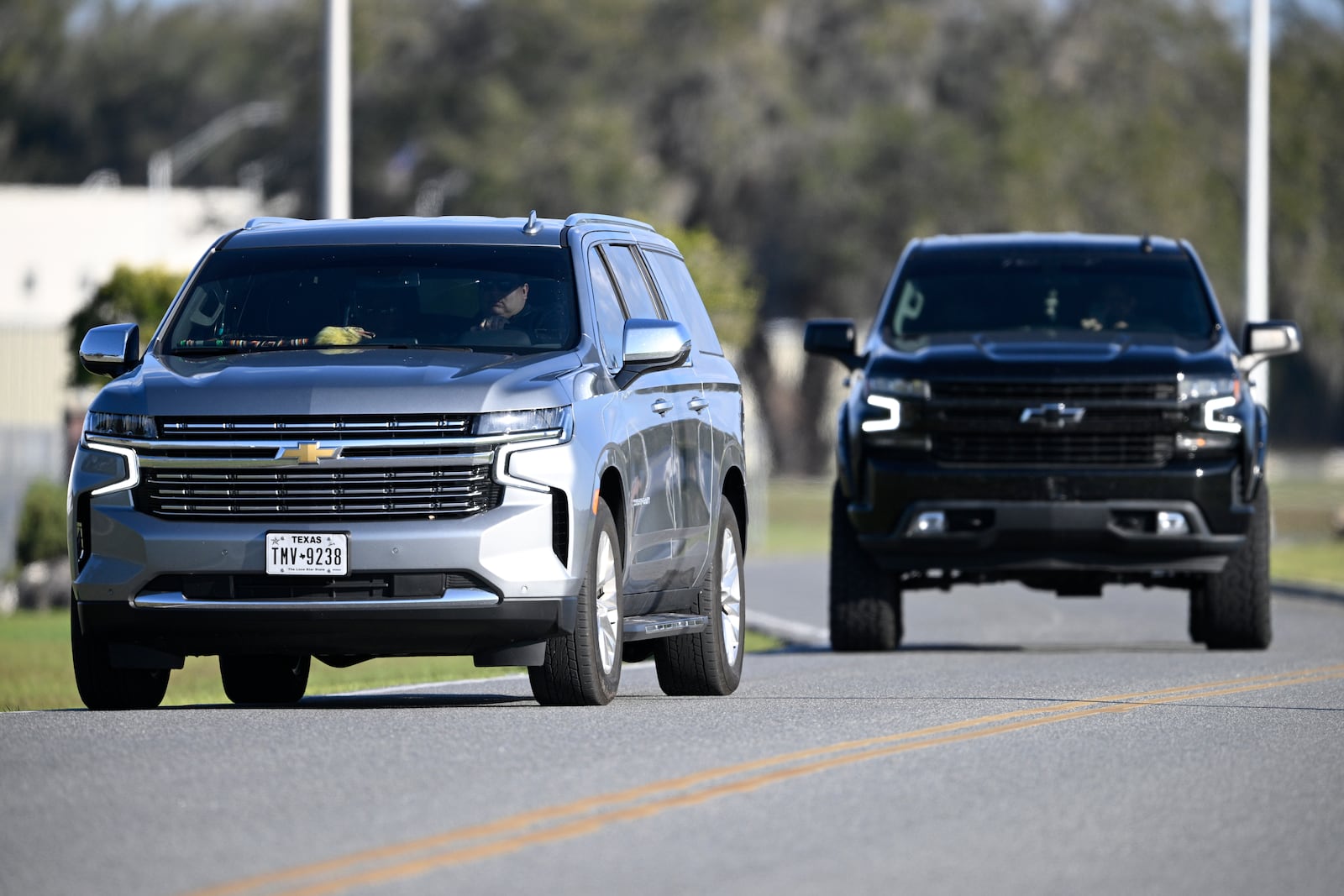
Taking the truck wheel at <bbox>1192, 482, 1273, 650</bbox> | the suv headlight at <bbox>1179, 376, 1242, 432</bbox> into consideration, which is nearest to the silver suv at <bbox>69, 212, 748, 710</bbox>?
the suv headlight at <bbox>1179, 376, 1242, 432</bbox>

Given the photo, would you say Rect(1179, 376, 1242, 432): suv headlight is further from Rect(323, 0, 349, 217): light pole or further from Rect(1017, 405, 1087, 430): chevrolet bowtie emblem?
Rect(323, 0, 349, 217): light pole

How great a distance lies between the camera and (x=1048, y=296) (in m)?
16.4

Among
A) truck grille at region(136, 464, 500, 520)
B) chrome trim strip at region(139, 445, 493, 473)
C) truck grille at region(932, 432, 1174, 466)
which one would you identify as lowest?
truck grille at region(932, 432, 1174, 466)

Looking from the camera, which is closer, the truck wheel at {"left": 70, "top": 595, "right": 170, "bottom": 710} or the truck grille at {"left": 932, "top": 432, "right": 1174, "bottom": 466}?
the truck wheel at {"left": 70, "top": 595, "right": 170, "bottom": 710}

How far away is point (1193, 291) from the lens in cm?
1639

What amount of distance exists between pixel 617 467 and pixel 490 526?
34.7 inches

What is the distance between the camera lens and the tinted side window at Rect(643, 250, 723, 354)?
43.0 feet

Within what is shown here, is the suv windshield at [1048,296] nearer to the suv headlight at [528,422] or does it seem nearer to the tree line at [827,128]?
the suv headlight at [528,422]

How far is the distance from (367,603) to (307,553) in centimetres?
31

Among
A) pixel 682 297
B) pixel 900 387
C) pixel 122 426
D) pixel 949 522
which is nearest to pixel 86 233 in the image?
pixel 900 387

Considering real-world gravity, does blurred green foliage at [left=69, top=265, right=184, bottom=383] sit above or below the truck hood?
below

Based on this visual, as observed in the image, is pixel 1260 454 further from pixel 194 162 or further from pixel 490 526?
pixel 194 162

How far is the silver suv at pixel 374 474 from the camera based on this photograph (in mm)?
10312

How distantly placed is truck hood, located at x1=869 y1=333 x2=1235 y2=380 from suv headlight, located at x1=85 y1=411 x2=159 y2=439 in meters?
5.93
